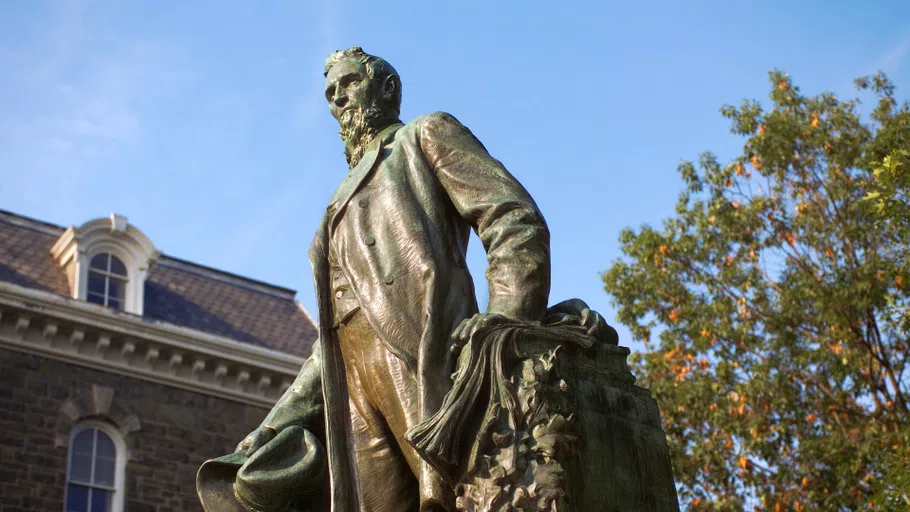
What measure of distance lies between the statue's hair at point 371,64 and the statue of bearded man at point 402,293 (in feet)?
0.16

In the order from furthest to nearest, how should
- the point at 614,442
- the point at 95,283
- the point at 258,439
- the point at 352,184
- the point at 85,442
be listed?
the point at 95,283 < the point at 85,442 < the point at 352,184 < the point at 258,439 < the point at 614,442

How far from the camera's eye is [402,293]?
4.38 m

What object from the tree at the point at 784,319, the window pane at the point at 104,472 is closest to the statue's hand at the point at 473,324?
the tree at the point at 784,319

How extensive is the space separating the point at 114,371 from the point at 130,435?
1180 millimetres

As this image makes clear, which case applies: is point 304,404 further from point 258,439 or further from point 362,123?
point 362,123

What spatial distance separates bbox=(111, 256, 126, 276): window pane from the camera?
26312 mm

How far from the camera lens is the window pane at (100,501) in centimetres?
2344

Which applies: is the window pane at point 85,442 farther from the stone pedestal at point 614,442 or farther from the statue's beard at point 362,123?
the stone pedestal at point 614,442

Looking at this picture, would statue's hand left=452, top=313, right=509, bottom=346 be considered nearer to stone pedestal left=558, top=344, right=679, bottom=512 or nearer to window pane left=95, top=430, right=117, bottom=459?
stone pedestal left=558, top=344, right=679, bottom=512

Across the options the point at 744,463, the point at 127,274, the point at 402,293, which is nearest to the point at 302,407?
the point at 402,293

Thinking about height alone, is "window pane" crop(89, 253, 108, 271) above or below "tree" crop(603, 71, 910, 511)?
above

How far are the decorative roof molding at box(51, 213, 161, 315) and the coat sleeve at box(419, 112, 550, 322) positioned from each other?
21.4m

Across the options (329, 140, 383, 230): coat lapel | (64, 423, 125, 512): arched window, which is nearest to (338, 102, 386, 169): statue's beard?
(329, 140, 383, 230): coat lapel

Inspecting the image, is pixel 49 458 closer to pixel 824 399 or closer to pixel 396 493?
pixel 824 399
